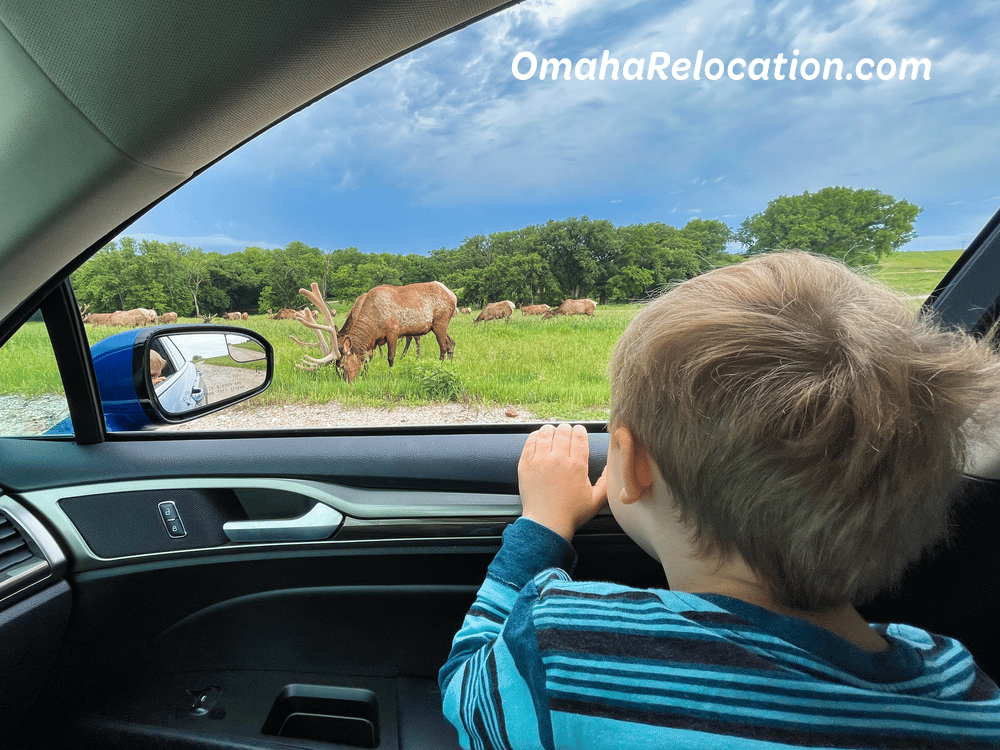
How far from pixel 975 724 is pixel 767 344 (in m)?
0.55

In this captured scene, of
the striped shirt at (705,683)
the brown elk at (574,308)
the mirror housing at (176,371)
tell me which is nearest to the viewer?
the striped shirt at (705,683)

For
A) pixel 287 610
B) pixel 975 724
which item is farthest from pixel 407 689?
pixel 975 724

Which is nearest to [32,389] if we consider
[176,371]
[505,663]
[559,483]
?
[176,371]

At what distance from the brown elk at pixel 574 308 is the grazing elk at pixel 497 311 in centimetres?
20

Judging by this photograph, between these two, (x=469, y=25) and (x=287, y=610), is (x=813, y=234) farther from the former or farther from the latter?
(x=287, y=610)

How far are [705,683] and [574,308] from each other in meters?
1.76

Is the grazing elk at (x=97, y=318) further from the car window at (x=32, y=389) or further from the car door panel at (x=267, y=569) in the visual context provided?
the car door panel at (x=267, y=569)

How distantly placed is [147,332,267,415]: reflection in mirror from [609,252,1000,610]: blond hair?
1.79 meters

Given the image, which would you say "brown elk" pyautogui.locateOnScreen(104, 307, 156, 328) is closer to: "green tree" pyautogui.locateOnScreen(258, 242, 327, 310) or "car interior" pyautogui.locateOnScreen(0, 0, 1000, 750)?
"car interior" pyautogui.locateOnScreen(0, 0, 1000, 750)

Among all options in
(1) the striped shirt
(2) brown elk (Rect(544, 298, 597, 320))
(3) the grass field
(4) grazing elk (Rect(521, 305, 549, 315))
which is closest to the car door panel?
(3) the grass field

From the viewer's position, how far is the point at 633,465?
38.2 inches

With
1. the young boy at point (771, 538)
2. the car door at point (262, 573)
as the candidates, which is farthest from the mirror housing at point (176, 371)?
the young boy at point (771, 538)

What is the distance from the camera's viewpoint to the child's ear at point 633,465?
0.96 meters

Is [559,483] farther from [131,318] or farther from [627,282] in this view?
[131,318]
